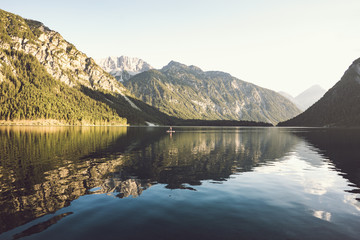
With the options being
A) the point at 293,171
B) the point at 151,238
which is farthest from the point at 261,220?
the point at 293,171

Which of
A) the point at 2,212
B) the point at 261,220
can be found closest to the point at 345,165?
the point at 261,220

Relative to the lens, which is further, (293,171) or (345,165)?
(345,165)

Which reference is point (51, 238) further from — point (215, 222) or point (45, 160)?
point (45, 160)

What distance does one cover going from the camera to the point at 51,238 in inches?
535

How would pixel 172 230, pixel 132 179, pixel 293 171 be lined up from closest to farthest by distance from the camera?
1. pixel 172 230
2. pixel 132 179
3. pixel 293 171

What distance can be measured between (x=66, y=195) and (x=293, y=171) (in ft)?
110

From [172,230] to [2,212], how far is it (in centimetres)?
1375

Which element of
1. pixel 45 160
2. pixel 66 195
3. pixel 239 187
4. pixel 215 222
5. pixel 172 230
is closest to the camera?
pixel 172 230

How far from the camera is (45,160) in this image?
131 feet

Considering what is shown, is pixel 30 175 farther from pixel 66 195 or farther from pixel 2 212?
pixel 2 212

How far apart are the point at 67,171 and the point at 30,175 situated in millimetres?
4473

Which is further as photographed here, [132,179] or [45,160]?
[45,160]

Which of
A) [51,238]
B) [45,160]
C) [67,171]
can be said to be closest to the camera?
[51,238]

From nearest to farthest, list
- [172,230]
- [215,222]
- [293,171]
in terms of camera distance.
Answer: [172,230] < [215,222] < [293,171]
